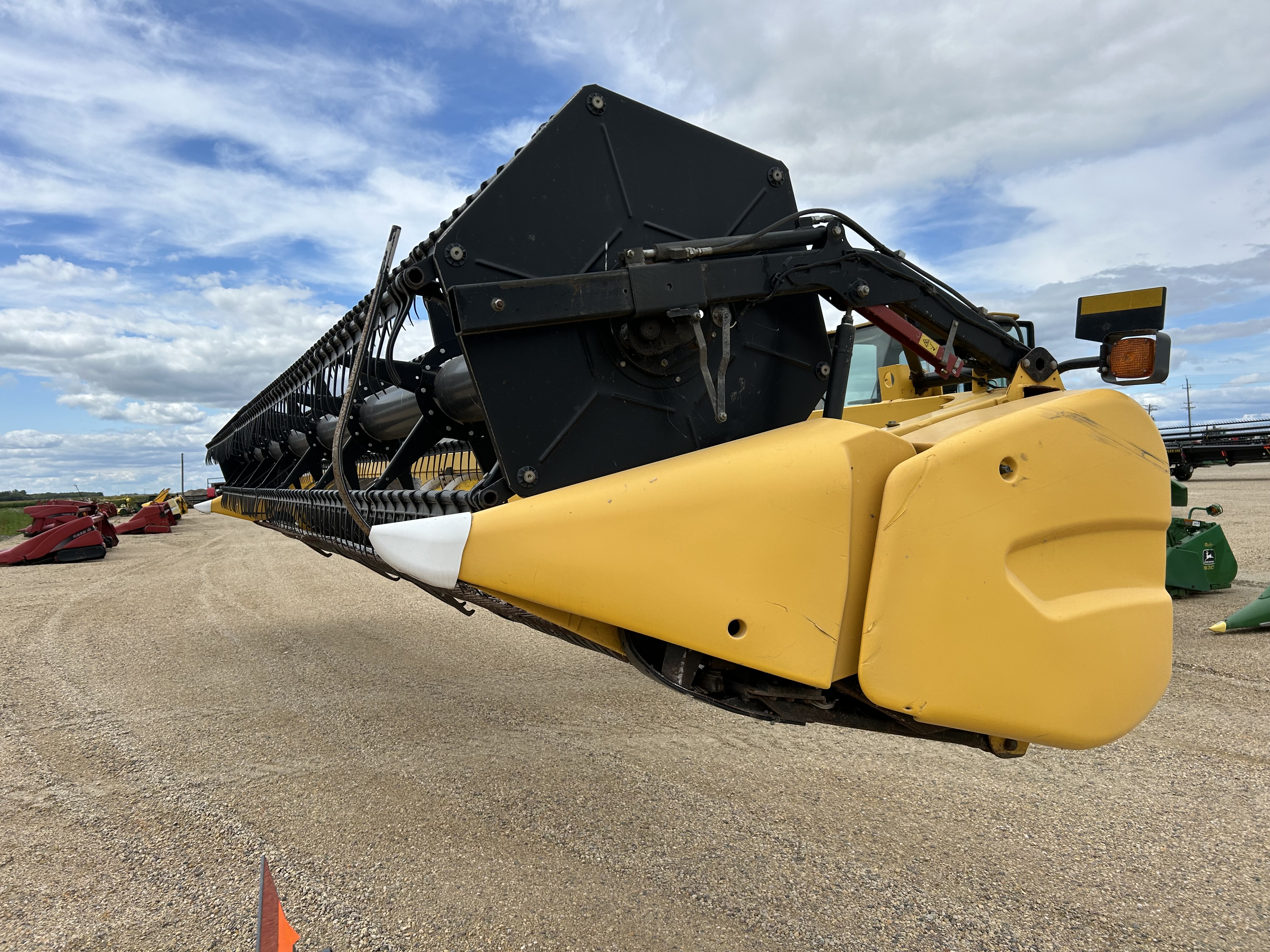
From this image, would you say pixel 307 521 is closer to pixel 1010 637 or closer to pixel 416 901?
pixel 416 901

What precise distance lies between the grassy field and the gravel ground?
18.1m

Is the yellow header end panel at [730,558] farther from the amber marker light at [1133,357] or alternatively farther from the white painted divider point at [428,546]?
the amber marker light at [1133,357]

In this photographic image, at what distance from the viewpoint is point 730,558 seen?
1.72m

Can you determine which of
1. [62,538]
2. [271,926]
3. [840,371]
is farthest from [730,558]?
[62,538]

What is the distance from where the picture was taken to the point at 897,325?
7.95 feet

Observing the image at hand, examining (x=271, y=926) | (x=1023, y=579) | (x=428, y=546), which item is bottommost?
(x=271, y=926)

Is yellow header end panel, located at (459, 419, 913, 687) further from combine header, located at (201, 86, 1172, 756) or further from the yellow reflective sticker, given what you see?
the yellow reflective sticker

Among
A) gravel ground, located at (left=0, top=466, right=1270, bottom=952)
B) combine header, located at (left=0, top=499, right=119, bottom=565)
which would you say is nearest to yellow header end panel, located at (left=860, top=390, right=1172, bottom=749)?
gravel ground, located at (left=0, top=466, right=1270, bottom=952)

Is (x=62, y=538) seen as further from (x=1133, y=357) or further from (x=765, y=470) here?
(x=1133, y=357)

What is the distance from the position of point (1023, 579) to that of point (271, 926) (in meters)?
1.86

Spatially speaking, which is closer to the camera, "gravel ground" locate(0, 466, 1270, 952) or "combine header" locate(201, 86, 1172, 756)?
"combine header" locate(201, 86, 1172, 756)

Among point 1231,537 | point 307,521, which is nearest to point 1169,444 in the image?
point 1231,537

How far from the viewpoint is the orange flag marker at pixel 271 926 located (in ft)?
5.32

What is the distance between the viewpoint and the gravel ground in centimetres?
230
